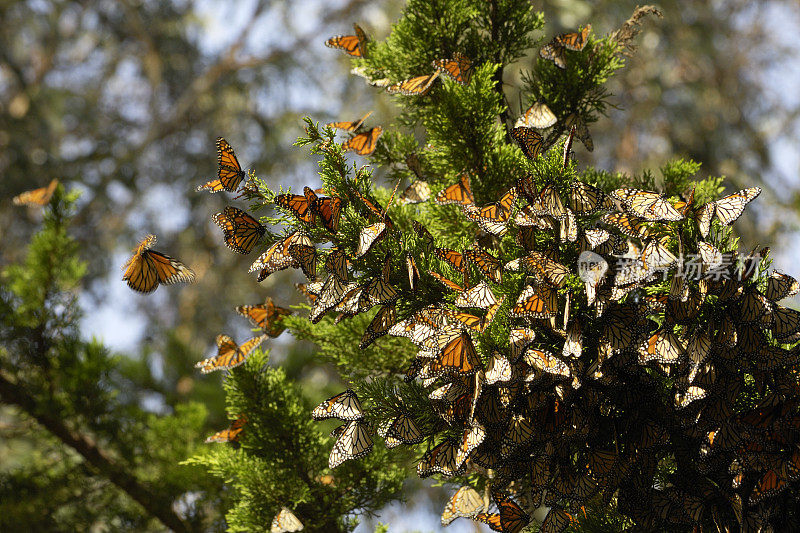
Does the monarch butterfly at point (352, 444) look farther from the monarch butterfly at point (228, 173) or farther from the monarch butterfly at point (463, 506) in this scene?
the monarch butterfly at point (228, 173)

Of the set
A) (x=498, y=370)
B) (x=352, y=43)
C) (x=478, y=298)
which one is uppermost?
(x=352, y=43)

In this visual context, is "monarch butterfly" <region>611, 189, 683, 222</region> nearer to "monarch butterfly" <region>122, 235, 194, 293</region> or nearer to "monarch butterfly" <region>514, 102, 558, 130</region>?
"monarch butterfly" <region>514, 102, 558, 130</region>

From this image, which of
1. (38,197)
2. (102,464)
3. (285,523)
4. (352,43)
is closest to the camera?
(285,523)

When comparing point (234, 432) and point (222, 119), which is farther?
point (222, 119)

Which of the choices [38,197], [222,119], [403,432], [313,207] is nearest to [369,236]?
[313,207]

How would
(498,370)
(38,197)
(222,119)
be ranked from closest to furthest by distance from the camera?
(498,370)
(38,197)
(222,119)

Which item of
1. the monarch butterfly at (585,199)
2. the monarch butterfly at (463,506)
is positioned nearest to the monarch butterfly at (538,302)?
the monarch butterfly at (585,199)

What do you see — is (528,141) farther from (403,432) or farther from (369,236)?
(403,432)
